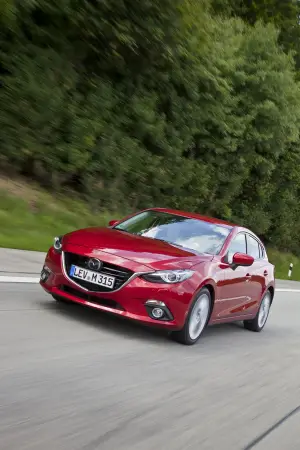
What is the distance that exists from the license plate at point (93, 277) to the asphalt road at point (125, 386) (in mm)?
490

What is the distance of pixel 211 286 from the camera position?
6.94 metres

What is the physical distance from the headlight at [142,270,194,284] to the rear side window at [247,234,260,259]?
2.28 metres

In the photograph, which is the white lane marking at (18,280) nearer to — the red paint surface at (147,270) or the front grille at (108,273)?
the red paint surface at (147,270)

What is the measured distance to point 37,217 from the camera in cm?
1593

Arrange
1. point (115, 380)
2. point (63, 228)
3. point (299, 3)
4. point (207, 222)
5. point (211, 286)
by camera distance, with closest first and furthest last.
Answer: point (115, 380) < point (211, 286) < point (207, 222) < point (63, 228) < point (299, 3)

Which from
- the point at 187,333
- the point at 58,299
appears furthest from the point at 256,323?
the point at 58,299

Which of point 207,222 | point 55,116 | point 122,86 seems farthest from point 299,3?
point 207,222

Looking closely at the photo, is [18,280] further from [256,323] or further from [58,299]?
[256,323]

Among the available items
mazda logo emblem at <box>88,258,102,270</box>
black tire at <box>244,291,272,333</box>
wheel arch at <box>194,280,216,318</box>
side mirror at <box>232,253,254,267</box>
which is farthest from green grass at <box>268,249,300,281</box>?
mazda logo emblem at <box>88,258,102,270</box>

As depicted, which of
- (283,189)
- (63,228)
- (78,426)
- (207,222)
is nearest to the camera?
(78,426)

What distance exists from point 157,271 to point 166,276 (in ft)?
0.36

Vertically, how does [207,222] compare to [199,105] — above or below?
below

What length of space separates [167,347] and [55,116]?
1171 centimetres

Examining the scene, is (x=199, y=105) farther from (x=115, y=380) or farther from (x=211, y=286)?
(x=115, y=380)
